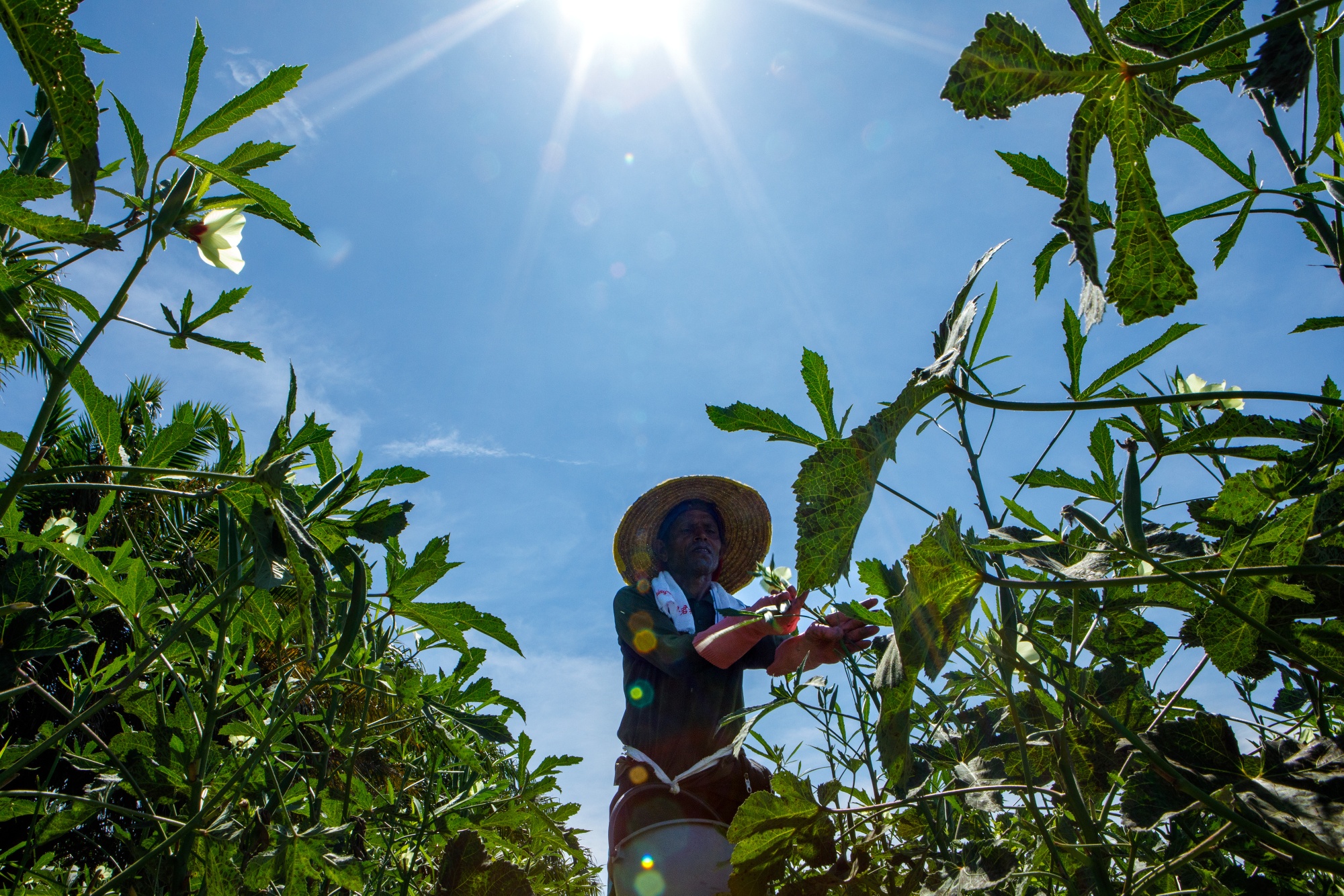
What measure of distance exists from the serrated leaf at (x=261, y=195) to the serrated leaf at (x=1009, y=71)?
740 mm

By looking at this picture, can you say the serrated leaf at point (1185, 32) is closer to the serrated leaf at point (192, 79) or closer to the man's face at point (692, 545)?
the serrated leaf at point (192, 79)

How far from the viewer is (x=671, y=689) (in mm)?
2506

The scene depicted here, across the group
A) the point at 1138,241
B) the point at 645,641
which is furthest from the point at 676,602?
the point at 1138,241

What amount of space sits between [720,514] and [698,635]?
4.28ft

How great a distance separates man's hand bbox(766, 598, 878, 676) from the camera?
1.24 meters

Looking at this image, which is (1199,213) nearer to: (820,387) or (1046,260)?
(1046,260)

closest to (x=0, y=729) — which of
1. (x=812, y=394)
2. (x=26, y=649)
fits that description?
(x=26, y=649)

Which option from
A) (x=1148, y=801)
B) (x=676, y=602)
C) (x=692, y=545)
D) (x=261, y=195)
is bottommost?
(x=1148, y=801)

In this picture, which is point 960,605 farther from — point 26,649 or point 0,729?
point 0,729

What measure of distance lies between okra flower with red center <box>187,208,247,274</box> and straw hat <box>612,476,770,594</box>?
2.28m

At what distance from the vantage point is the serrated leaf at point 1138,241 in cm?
54

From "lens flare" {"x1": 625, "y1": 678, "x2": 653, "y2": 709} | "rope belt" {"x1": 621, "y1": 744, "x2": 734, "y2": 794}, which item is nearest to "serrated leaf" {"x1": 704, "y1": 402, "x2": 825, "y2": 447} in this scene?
"rope belt" {"x1": 621, "y1": 744, "x2": 734, "y2": 794}

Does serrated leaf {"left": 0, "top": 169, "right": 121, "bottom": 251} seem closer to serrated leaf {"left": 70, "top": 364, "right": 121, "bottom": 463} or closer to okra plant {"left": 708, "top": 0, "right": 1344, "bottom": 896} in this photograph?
serrated leaf {"left": 70, "top": 364, "right": 121, "bottom": 463}

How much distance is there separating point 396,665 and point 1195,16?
148 centimetres
